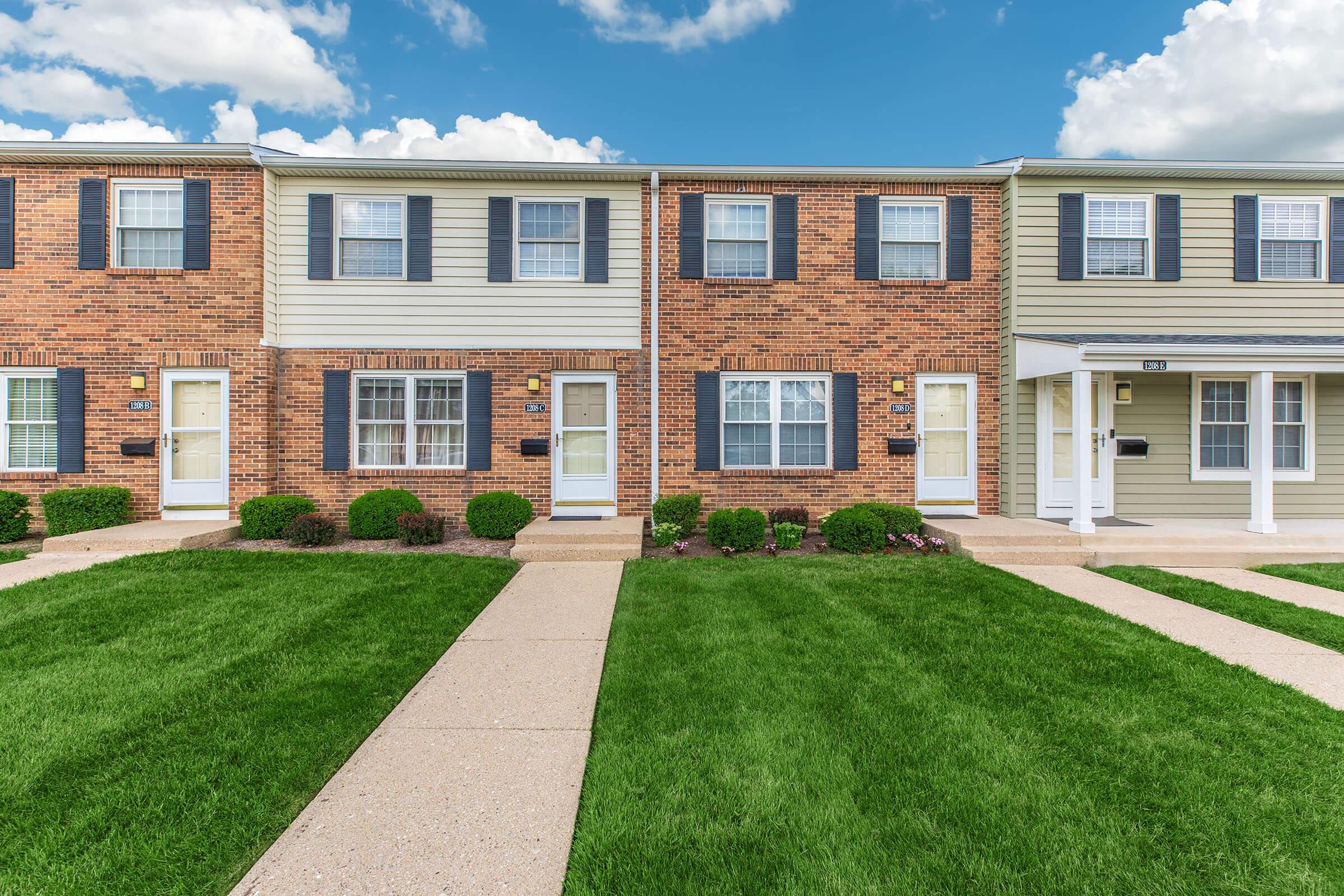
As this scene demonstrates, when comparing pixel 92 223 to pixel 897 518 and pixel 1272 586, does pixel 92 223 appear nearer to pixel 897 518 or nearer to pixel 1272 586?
pixel 897 518

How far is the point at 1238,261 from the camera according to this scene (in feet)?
29.0

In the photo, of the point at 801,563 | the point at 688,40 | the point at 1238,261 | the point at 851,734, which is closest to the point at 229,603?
the point at 851,734

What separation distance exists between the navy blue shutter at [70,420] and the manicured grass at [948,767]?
30.5 feet

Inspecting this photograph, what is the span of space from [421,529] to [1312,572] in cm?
1098

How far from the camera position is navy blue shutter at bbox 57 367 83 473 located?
8406 millimetres

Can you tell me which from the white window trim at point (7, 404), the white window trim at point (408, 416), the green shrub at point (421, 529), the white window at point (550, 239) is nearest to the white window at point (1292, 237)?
the white window at point (550, 239)

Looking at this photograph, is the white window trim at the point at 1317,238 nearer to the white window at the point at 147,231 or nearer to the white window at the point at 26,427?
the white window at the point at 147,231

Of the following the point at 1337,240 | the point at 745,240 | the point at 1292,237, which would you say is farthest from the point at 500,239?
the point at 1337,240

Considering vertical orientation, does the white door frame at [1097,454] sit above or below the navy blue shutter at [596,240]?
below

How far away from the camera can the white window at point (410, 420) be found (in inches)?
352

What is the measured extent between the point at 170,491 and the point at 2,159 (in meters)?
5.38

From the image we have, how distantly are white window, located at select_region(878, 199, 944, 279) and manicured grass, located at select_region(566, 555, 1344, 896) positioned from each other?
19.8 ft

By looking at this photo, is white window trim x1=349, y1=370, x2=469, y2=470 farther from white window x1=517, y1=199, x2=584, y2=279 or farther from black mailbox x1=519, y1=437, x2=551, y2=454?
white window x1=517, y1=199, x2=584, y2=279

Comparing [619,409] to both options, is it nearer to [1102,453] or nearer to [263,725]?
[263,725]
